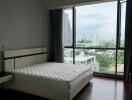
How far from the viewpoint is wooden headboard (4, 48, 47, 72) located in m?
3.46

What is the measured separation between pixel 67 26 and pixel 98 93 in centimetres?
295

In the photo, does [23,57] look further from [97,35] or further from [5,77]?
[97,35]

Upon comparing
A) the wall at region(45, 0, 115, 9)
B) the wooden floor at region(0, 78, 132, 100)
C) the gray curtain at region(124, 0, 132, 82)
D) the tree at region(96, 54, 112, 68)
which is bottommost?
the wooden floor at region(0, 78, 132, 100)

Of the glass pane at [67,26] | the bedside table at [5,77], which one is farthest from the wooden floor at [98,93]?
the glass pane at [67,26]

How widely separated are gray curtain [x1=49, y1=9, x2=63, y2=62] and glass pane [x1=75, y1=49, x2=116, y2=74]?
723 millimetres

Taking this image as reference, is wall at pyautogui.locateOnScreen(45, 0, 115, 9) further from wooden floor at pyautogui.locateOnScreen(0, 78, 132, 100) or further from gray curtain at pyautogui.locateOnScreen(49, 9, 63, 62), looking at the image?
wooden floor at pyautogui.locateOnScreen(0, 78, 132, 100)

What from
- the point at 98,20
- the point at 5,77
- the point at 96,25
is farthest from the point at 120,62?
the point at 5,77

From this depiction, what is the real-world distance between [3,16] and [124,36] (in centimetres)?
360

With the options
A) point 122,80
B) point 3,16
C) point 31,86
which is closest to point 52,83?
point 31,86

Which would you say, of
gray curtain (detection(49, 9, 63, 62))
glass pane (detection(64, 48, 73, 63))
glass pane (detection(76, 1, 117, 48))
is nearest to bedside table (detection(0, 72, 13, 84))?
gray curtain (detection(49, 9, 63, 62))

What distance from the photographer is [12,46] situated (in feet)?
12.1

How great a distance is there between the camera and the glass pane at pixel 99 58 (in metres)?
4.65

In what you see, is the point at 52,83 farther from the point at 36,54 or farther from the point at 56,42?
the point at 56,42

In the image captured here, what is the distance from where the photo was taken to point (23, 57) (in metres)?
3.91
